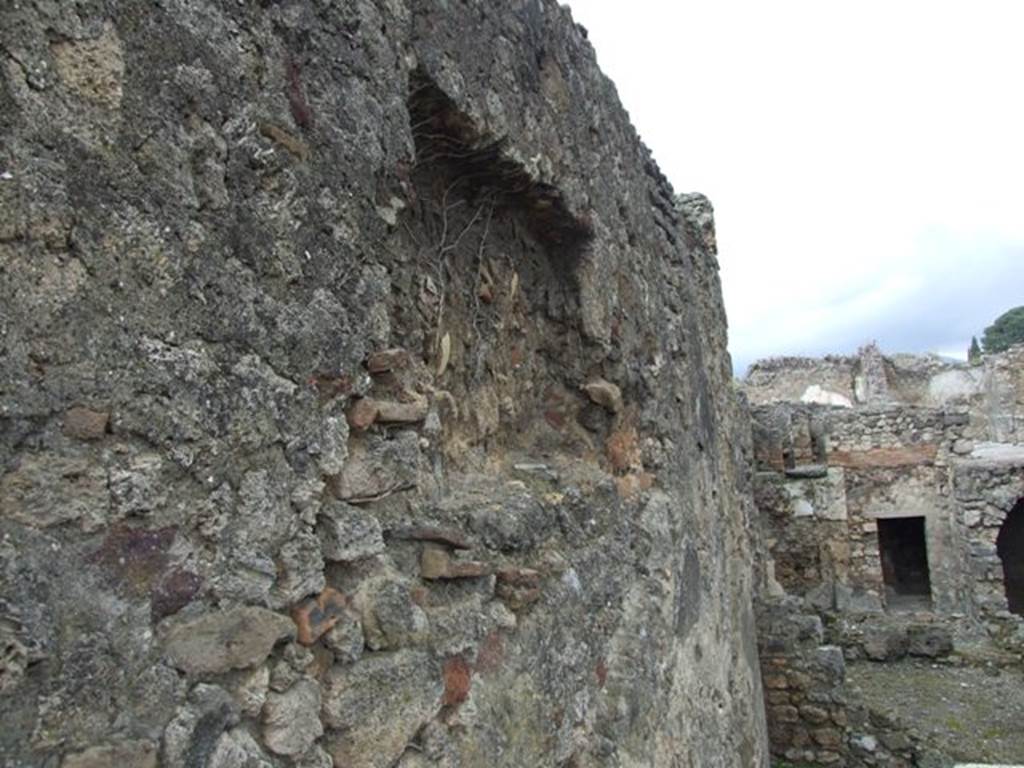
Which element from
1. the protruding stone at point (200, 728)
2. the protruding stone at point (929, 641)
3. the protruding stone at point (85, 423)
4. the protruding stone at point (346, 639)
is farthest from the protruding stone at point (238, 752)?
the protruding stone at point (929, 641)

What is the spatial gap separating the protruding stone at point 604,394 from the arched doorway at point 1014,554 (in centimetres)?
1189

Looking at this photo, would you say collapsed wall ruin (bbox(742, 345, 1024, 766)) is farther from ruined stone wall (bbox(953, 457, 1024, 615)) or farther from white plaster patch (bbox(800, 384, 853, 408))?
white plaster patch (bbox(800, 384, 853, 408))

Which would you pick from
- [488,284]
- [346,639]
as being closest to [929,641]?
[488,284]

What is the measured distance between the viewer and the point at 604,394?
10.6 ft

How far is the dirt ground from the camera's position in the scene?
604 centimetres

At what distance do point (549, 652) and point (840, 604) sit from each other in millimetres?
9314

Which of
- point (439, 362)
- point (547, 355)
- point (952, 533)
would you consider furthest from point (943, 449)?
point (439, 362)

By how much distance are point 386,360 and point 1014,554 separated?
1380cm

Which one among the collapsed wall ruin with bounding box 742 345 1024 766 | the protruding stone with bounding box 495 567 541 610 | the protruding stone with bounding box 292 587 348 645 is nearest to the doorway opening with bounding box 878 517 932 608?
the collapsed wall ruin with bounding box 742 345 1024 766

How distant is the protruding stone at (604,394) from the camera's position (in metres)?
3.21

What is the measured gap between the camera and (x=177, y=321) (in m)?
1.32

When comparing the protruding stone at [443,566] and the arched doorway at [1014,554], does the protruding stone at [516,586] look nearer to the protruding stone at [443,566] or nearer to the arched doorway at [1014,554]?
the protruding stone at [443,566]

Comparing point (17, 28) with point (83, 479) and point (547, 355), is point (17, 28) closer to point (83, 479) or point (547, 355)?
point (83, 479)

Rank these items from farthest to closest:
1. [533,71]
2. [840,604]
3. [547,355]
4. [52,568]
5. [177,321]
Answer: [840,604], [547,355], [533,71], [177,321], [52,568]
